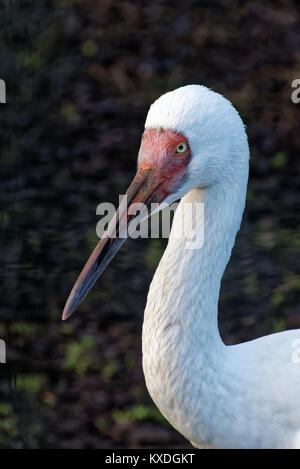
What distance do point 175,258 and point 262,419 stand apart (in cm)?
48

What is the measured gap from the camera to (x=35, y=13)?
5180 millimetres

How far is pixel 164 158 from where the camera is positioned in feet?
7.34

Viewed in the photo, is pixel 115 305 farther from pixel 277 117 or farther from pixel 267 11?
pixel 267 11

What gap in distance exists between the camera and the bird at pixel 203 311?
89.5 inches

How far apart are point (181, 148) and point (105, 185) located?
2346 millimetres

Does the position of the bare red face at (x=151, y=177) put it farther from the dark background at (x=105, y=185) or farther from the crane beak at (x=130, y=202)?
the dark background at (x=105, y=185)

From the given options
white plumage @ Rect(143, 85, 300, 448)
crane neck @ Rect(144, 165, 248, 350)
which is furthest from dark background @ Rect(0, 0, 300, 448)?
crane neck @ Rect(144, 165, 248, 350)

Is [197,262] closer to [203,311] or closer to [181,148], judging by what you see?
[203,311]

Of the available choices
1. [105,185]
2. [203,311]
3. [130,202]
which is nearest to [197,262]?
[203,311]

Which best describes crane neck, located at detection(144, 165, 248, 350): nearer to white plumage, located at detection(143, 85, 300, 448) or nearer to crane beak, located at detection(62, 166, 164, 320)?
white plumage, located at detection(143, 85, 300, 448)

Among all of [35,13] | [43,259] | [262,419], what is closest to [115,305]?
[43,259]

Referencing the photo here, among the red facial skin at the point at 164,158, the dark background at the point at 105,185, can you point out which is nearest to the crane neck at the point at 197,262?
the red facial skin at the point at 164,158

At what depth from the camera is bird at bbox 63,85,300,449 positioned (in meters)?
2.27

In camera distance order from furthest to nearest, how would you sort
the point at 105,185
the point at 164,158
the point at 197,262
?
the point at 105,185 → the point at 197,262 → the point at 164,158
